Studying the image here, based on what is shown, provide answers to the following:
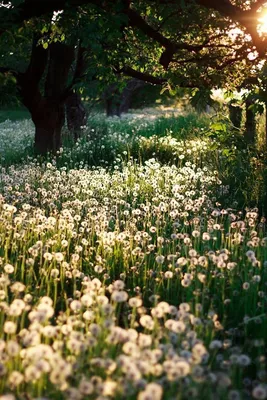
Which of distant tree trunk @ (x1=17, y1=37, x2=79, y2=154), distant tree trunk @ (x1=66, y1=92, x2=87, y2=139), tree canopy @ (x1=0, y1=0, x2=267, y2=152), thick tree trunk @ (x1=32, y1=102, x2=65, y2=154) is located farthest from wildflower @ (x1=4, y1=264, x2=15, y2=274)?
distant tree trunk @ (x1=66, y1=92, x2=87, y2=139)

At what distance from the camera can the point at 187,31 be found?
11.0m

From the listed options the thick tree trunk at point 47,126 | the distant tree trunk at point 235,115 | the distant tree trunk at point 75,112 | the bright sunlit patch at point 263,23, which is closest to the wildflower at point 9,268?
the bright sunlit patch at point 263,23

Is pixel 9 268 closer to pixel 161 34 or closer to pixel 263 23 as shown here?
pixel 263 23

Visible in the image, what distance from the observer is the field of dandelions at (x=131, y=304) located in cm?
276

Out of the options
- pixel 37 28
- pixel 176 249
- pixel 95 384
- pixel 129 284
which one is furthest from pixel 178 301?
pixel 37 28

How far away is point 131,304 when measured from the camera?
3.42 meters

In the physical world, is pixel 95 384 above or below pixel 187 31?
below

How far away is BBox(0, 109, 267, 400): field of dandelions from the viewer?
2.76 meters

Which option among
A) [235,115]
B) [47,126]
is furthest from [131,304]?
[235,115]

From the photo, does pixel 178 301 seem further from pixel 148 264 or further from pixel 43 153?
pixel 43 153

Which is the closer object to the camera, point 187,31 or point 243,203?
point 243,203

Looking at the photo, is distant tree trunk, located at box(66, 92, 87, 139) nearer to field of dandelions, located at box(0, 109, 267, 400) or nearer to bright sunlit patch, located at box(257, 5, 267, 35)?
field of dandelions, located at box(0, 109, 267, 400)

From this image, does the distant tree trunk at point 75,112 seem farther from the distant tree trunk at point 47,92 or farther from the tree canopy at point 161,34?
the tree canopy at point 161,34

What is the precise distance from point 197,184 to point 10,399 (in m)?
8.48
